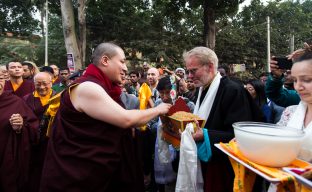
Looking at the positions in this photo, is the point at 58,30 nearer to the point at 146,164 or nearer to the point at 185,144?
the point at 146,164

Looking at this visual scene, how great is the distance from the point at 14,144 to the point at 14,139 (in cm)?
6

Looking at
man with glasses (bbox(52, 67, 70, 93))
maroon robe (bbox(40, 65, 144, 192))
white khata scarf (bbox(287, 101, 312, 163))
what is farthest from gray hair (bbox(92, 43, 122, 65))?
man with glasses (bbox(52, 67, 70, 93))

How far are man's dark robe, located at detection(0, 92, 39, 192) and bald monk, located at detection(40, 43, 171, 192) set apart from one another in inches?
54.5

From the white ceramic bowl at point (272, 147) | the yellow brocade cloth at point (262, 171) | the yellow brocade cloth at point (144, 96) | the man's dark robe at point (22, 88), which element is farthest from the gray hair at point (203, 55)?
the man's dark robe at point (22, 88)

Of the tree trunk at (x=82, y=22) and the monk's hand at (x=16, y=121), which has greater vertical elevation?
the tree trunk at (x=82, y=22)

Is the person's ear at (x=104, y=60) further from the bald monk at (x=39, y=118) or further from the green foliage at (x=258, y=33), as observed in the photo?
the green foliage at (x=258, y=33)

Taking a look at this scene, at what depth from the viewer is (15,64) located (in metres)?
4.70

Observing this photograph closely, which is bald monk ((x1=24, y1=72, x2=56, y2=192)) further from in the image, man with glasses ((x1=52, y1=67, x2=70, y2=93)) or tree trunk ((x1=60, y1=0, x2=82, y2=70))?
tree trunk ((x1=60, y1=0, x2=82, y2=70))

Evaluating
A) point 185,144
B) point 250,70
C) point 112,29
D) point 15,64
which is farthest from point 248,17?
point 185,144

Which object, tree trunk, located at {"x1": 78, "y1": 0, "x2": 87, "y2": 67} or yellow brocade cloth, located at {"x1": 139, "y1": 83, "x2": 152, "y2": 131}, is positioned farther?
tree trunk, located at {"x1": 78, "y1": 0, "x2": 87, "y2": 67}

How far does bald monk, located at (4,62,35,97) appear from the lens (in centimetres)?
461

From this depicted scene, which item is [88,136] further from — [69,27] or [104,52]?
[69,27]

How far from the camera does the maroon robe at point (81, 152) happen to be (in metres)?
2.14

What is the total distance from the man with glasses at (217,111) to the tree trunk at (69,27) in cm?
886
